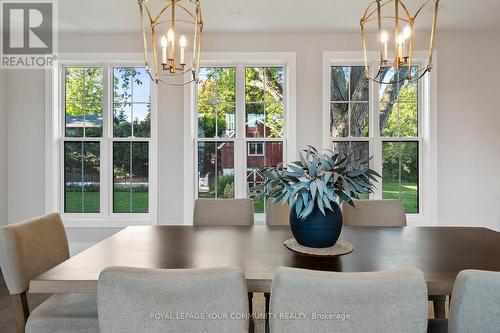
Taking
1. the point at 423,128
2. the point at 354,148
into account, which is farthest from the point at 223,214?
the point at 423,128

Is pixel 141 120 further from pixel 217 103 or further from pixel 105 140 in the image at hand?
pixel 217 103

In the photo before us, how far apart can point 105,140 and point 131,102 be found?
0.56 metres

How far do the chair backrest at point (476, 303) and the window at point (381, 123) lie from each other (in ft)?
9.40

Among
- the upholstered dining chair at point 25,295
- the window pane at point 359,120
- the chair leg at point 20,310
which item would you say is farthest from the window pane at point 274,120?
the chair leg at point 20,310

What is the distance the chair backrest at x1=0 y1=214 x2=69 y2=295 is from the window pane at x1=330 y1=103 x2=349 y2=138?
3000 millimetres

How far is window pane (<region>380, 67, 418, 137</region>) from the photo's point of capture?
148 inches

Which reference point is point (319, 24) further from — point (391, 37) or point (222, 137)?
point (222, 137)

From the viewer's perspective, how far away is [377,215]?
95.0 inches

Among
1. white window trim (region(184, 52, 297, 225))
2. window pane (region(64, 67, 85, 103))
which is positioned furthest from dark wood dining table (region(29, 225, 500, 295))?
window pane (region(64, 67, 85, 103))

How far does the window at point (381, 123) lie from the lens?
3.75m

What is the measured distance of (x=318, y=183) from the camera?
151 centimetres

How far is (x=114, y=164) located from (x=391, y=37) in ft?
12.1

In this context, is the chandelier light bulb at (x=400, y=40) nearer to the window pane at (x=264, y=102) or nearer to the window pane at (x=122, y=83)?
the window pane at (x=264, y=102)

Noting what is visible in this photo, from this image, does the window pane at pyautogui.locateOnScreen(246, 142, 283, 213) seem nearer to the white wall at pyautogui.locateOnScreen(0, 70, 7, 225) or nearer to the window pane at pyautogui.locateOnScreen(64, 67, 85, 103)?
the window pane at pyautogui.locateOnScreen(64, 67, 85, 103)
